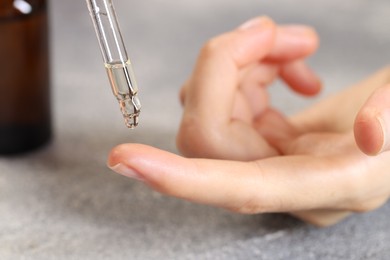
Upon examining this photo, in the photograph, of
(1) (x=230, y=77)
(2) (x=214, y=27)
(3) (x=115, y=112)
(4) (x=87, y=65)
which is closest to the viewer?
(1) (x=230, y=77)

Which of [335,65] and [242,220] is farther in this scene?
[335,65]

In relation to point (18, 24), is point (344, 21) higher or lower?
lower

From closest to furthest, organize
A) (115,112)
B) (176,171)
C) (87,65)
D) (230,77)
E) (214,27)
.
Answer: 1. (176,171)
2. (230,77)
3. (115,112)
4. (87,65)
5. (214,27)

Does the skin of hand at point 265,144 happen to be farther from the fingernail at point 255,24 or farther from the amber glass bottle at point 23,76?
the amber glass bottle at point 23,76

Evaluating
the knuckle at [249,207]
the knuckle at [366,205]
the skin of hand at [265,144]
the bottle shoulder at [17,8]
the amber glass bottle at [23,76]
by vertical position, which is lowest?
the knuckle at [366,205]

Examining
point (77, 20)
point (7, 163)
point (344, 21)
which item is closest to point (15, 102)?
point (7, 163)

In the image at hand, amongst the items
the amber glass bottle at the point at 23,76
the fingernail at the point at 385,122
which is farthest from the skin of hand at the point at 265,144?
the amber glass bottle at the point at 23,76

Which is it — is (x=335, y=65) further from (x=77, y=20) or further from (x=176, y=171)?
(x=176, y=171)

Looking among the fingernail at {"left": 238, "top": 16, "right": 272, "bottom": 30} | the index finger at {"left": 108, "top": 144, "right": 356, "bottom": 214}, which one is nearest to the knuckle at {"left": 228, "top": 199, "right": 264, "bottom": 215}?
the index finger at {"left": 108, "top": 144, "right": 356, "bottom": 214}
